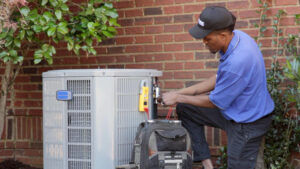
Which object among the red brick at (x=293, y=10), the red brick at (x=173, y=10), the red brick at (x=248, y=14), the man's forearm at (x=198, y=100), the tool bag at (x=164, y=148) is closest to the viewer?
the tool bag at (x=164, y=148)

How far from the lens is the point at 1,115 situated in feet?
17.0

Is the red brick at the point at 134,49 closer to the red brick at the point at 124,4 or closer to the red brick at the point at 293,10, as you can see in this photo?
the red brick at the point at 124,4

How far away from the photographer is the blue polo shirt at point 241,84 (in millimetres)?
3713

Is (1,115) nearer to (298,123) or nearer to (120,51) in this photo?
(120,51)

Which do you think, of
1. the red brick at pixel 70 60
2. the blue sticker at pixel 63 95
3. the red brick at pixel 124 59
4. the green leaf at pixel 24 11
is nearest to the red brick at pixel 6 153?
the red brick at pixel 70 60

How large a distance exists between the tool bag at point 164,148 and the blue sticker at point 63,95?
705mm

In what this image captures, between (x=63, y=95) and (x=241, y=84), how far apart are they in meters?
1.43

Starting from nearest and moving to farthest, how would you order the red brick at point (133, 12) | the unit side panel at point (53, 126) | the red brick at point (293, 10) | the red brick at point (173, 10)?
the unit side panel at point (53, 126) < the red brick at point (293, 10) < the red brick at point (173, 10) < the red brick at point (133, 12)

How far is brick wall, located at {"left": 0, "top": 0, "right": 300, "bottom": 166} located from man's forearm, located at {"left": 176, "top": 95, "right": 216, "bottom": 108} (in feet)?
3.35

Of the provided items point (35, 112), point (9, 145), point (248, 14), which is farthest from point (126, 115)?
point (9, 145)

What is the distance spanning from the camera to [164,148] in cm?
365

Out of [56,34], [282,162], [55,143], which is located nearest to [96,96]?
[55,143]

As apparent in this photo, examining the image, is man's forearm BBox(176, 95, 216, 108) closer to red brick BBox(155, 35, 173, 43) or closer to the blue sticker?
the blue sticker

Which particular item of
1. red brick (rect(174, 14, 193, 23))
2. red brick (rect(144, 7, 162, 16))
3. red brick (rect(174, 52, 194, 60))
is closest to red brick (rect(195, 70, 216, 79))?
red brick (rect(174, 52, 194, 60))
